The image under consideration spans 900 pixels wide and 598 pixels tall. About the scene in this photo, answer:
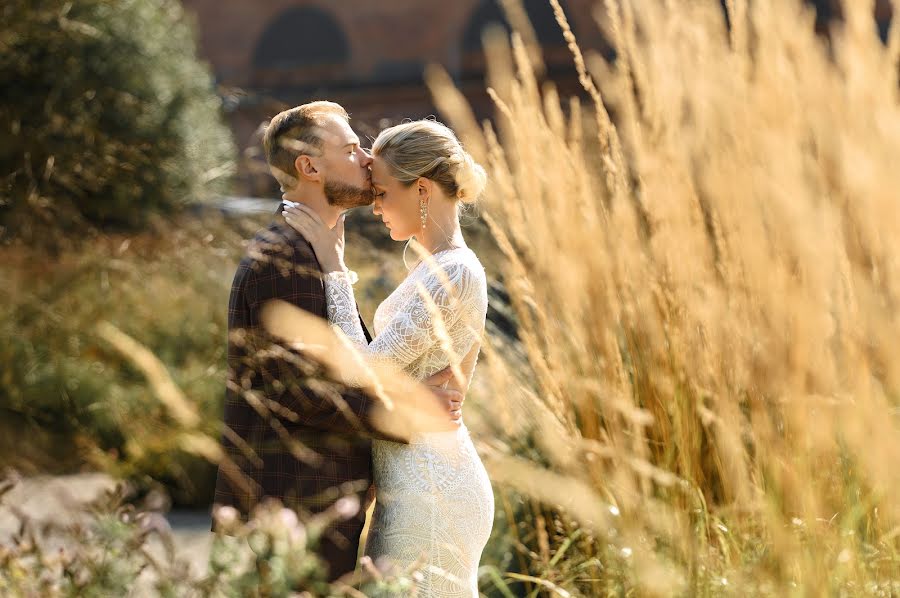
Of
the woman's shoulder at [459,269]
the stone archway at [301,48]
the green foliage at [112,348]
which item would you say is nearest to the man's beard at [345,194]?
the woman's shoulder at [459,269]

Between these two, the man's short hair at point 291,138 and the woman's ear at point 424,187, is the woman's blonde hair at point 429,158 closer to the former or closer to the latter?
the woman's ear at point 424,187

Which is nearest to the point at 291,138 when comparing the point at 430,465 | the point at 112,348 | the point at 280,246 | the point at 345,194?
the point at 345,194

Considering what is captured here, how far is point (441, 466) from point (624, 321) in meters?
0.65

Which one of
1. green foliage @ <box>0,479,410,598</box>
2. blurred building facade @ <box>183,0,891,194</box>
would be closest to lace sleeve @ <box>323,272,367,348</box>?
green foliage @ <box>0,479,410,598</box>

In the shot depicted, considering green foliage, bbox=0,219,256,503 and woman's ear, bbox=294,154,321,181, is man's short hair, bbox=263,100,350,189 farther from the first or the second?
green foliage, bbox=0,219,256,503

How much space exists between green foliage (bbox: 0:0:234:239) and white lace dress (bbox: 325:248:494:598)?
11.5ft

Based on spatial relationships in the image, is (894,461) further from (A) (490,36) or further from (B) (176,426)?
(A) (490,36)

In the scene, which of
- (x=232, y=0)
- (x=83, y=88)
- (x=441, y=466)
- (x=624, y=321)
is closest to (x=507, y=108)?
(x=624, y=321)

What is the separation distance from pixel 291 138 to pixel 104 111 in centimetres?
563

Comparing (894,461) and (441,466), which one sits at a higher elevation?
(894,461)

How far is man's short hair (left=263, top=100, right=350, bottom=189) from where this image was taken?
7.84ft

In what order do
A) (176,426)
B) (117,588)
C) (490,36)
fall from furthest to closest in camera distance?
(490,36) → (176,426) → (117,588)

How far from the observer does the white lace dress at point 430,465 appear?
220cm

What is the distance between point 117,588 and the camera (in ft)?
5.10
